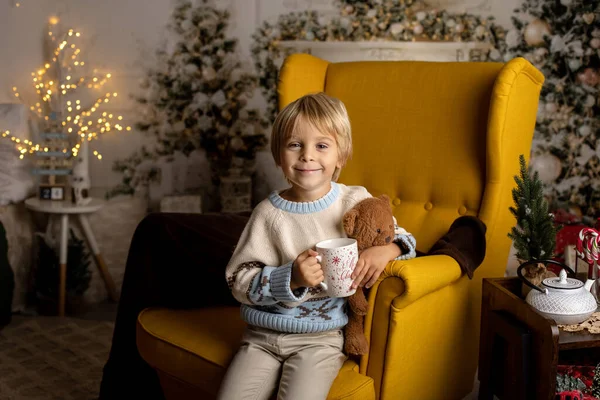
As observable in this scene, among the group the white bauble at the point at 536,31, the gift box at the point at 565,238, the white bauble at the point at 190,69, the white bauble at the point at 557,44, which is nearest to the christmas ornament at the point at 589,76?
the white bauble at the point at 557,44

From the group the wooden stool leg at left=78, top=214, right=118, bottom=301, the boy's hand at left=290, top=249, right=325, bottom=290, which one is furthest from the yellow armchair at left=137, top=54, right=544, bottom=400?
the wooden stool leg at left=78, top=214, right=118, bottom=301

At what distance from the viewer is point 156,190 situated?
3.48m

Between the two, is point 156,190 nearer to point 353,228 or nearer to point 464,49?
point 464,49

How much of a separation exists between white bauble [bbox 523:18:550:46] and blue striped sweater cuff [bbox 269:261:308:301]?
2265 millimetres

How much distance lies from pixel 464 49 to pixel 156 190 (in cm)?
175

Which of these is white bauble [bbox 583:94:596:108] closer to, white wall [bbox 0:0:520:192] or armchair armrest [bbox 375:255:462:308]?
white wall [bbox 0:0:520:192]

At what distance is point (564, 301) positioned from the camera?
6.02ft

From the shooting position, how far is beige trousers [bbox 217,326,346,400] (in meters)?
1.61

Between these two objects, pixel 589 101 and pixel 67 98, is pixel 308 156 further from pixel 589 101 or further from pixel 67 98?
pixel 589 101

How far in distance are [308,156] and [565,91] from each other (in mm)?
2204

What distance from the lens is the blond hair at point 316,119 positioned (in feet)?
5.48

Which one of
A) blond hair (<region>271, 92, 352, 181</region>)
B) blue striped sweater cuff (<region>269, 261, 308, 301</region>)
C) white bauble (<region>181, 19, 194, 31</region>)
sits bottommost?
blue striped sweater cuff (<region>269, 261, 308, 301</region>)

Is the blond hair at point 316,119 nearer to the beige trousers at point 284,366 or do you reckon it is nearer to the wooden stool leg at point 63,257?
the beige trousers at point 284,366

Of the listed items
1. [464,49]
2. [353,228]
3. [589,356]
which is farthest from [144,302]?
[464,49]
